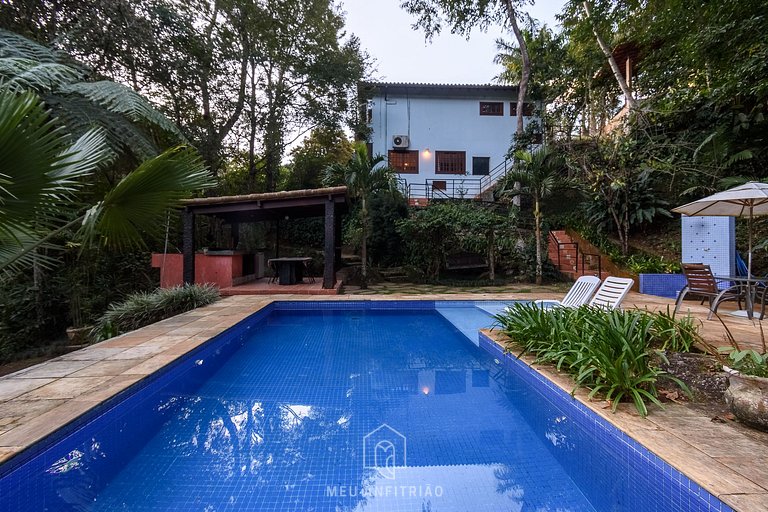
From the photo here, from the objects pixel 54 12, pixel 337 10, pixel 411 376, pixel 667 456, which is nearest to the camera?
pixel 667 456

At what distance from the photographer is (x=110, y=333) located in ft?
19.6

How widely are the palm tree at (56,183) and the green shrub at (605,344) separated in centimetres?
361

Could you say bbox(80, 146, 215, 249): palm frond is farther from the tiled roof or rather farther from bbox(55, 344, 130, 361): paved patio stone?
the tiled roof

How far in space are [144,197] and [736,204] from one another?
7.65 m

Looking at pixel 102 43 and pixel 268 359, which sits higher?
pixel 102 43

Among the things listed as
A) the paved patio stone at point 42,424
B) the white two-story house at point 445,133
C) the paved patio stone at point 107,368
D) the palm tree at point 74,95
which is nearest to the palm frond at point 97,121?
the palm tree at point 74,95

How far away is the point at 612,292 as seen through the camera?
484cm

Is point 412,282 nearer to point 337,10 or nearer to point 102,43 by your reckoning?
point 102,43

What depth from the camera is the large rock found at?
6.83 ft

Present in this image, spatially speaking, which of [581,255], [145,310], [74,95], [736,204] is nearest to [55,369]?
[145,310]

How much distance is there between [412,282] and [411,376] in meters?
7.82

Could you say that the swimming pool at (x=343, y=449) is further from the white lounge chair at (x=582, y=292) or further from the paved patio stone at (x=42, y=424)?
the white lounge chair at (x=582, y=292)

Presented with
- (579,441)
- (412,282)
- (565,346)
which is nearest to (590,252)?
(412,282)

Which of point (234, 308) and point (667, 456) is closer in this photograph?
point (667, 456)
